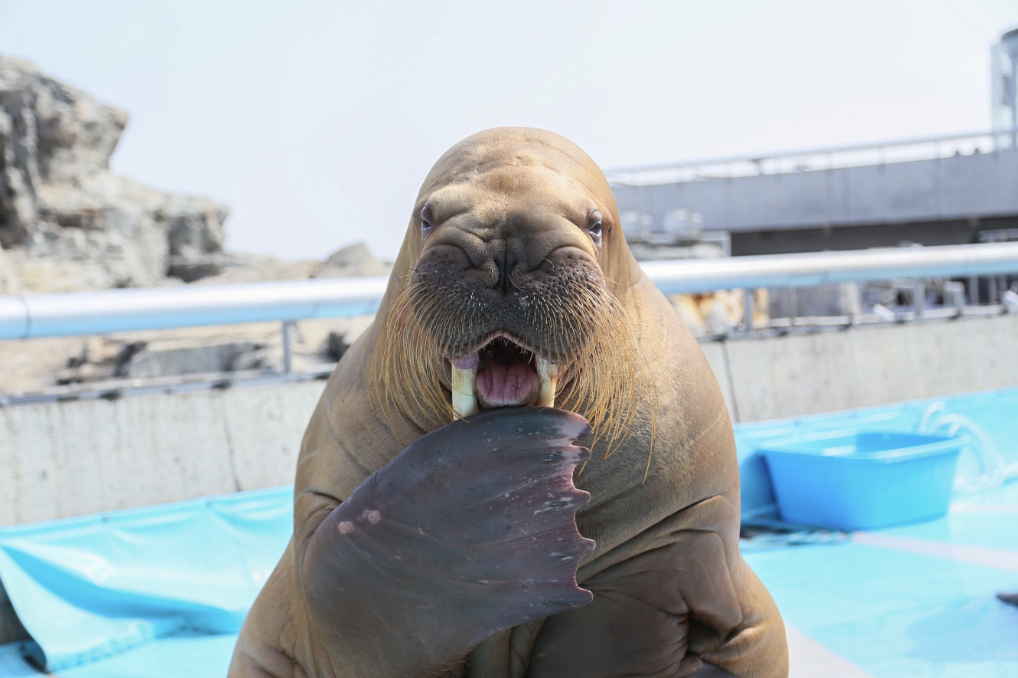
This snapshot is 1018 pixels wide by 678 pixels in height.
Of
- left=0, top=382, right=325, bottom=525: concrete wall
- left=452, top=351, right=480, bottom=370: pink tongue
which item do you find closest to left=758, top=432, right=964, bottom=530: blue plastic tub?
left=0, top=382, right=325, bottom=525: concrete wall

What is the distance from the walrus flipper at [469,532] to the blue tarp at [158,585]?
1.70 m

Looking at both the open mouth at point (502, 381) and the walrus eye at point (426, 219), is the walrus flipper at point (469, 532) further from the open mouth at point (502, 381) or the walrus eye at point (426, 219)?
the walrus eye at point (426, 219)

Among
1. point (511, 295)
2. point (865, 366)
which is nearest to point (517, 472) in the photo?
point (511, 295)

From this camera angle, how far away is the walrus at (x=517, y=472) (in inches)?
63.1

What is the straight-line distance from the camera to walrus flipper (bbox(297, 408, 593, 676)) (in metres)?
1.61

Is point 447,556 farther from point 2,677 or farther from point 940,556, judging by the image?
point 940,556

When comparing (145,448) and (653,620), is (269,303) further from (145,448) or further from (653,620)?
(653,620)

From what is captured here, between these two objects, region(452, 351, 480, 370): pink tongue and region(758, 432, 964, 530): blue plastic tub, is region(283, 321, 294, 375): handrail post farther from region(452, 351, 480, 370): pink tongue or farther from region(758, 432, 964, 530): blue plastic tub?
region(452, 351, 480, 370): pink tongue

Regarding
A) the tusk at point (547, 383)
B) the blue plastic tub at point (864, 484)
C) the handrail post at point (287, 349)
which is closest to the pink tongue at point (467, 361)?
the tusk at point (547, 383)

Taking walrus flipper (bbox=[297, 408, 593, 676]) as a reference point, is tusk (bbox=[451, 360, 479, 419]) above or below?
above

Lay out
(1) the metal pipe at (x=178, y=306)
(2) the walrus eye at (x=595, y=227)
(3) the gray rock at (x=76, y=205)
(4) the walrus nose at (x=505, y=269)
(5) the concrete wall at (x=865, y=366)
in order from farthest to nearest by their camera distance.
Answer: (3) the gray rock at (x=76, y=205), (5) the concrete wall at (x=865, y=366), (1) the metal pipe at (x=178, y=306), (2) the walrus eye at (x=595, y=227), (4) the walrus nose at (x=505, y=269)

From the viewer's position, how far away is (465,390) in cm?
169

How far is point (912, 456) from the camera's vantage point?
4445 mm

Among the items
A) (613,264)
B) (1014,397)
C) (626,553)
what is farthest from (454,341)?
(1014,397)
